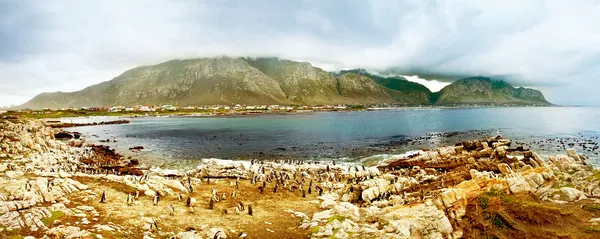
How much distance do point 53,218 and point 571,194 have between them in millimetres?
31985

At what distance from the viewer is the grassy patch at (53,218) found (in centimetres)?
1609

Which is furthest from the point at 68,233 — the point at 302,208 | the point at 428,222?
the point at 428,222

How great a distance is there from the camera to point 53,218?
54.5 ft

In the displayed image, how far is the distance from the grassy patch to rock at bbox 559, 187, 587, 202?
31.3 meters

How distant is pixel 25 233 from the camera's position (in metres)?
14.5

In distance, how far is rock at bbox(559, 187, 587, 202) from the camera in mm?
20009

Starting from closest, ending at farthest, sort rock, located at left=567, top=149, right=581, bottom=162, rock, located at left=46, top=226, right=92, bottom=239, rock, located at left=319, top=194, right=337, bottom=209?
rock, located at left=46, top=226, right=92, bottom=239
rock, located at left=319, top=194, right=337, bottom=209
rock, located at left=567, top=149, right=581, bottom=162

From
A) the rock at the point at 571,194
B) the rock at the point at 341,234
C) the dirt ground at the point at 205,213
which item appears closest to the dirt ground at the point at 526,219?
the rock at the point at 571,194

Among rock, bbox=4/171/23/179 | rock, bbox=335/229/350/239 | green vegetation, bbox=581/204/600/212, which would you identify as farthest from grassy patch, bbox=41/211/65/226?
green vegetation, bbox=581/204/600/212

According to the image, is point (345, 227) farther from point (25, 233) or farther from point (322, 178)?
point (322, 178)

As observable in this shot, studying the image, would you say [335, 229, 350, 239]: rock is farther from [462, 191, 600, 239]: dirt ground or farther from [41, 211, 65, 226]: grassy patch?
[41, 211, 65, 226]: grassy patch

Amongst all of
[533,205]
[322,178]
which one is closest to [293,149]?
[322,178]

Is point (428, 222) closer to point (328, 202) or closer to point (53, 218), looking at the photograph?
point (328, 202)

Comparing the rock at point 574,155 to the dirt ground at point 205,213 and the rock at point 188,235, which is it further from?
the rock at point 188,235
